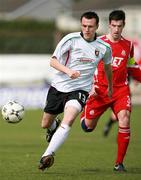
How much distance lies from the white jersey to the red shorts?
3.29 ft

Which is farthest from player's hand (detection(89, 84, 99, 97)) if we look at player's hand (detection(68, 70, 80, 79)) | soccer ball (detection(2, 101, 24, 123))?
player's hand (detection(68, 70, 80, 79))

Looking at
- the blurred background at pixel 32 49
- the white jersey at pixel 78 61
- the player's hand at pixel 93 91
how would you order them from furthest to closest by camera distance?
the blurred background at pixel 32 49 < the player's hand at pixel 93 91 < the white jersey at pixel 78 61

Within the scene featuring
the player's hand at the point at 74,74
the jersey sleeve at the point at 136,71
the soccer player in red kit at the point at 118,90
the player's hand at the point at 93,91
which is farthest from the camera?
the jersey sleeve at the point at 136,71

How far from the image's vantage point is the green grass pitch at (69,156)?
11.2 meters

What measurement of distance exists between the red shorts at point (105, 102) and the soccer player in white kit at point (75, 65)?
0.89 meters

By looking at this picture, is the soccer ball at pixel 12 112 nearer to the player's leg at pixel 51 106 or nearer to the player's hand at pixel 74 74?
the player's leg at pixel 51 106

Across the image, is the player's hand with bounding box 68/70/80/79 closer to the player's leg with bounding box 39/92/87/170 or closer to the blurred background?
the player's leg with bounding box 39/92/87/170

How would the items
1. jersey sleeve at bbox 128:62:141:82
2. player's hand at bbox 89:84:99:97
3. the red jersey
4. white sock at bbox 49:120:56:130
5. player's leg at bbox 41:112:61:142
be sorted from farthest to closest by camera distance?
jersey sleeve at bbox 128:62:141:82, player's hand at bbox 89:84:99:97, the red jersey, white sock at bbox 49:120:56:130, player's leg at bbox 41:112:61:142

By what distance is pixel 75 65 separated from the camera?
11547mm

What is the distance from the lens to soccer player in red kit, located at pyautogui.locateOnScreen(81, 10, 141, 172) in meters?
12.2

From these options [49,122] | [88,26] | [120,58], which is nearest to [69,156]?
[49,122]

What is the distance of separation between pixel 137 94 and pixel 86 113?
26.7 metres

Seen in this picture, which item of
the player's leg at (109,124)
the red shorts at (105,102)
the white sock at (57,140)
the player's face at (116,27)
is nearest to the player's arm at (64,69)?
the white sock at (57,140)

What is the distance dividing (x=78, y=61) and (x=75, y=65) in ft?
0.24
